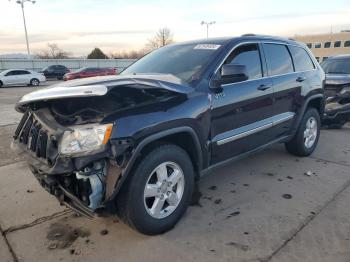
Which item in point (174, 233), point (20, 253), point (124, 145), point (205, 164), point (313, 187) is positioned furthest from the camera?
point (313, 187)

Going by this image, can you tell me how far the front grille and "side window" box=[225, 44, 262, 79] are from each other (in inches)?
89.0

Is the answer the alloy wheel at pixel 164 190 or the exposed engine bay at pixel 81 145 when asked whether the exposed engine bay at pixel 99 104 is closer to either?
the exposed engine bay at pixel 81 145

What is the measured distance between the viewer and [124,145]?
281cm

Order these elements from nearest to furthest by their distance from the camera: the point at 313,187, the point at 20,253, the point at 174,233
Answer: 1. the point at 20,253
2. the point at 174,233
3. the point at 313,187

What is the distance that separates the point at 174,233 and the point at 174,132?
1.00m

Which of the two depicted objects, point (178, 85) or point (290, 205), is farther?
point (290, 205)

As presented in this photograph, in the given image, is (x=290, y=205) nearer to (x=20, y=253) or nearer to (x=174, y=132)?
(x=174, y=132)

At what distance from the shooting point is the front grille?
122 inches

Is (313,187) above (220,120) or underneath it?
underneath

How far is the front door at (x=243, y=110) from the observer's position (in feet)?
12.4

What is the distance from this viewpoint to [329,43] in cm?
7181

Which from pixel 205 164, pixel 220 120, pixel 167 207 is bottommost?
pixel 167 207

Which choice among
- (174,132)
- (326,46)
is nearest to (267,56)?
(174,132)

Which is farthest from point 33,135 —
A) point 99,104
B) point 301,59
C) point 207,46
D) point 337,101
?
point 337,101
